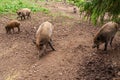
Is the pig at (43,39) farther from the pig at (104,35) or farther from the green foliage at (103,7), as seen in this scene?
the green foliage at (103,7)

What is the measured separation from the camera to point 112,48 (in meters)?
10.7

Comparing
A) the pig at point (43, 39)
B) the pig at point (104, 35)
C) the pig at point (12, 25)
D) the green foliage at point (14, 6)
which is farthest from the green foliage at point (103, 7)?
the green foliage at point (14, 6)

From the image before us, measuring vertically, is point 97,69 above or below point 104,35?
below

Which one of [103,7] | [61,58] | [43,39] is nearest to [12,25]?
[43,39]

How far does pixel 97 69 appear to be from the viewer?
9328mm

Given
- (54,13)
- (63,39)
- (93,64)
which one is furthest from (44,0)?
(93,64)

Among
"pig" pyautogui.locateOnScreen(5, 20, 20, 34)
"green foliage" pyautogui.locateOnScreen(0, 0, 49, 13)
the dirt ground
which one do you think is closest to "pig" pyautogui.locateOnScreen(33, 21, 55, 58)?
the dirt ground

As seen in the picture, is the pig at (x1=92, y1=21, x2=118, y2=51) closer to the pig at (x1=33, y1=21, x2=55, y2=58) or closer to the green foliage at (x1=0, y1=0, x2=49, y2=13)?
the pig at (x1=33, y1=21, x2=55, y2=58)

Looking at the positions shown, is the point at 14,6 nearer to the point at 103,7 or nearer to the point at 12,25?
the point at 12,25

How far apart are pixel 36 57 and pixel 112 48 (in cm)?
283

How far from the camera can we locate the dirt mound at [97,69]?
8.92 meters

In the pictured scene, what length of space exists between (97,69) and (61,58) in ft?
4.86

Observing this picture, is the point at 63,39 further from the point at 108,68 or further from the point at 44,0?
the point at 44,0

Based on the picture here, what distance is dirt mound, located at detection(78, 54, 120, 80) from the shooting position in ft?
29.3
